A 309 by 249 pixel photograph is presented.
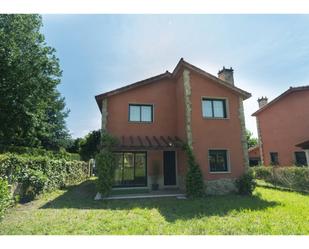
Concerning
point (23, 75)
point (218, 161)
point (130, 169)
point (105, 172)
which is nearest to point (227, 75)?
point (218, 161)

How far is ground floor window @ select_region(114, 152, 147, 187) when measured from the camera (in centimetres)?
1625

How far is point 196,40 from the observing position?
10109 millimetres

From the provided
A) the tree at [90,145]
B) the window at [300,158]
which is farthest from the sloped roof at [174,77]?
the tree at [90,145]

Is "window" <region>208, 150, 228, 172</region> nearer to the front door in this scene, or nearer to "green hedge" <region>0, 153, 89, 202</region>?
the front door

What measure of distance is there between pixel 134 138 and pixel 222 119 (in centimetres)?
640

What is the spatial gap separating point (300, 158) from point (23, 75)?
27.6m

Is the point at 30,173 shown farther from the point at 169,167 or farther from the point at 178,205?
the point at 169,167

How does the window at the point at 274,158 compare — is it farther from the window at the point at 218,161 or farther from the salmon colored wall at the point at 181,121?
the window at the point at 218,161

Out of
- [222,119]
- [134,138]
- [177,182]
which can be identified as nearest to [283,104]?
[222,119]

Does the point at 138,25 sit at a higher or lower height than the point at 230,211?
higher

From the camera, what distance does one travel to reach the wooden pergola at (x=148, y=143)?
46.4ft

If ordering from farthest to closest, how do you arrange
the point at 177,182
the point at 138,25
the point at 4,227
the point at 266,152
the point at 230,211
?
the point at 266,152, the point at 177,182, the point at 230,211, the point at 138,25, the point at 4,227
